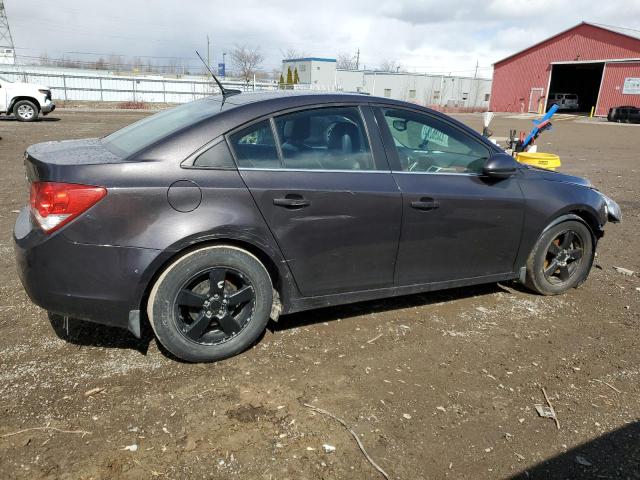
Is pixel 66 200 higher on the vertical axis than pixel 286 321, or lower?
higher

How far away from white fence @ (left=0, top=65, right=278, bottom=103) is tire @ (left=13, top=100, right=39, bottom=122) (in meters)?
14.2

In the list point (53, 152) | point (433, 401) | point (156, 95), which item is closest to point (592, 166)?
point (433, 401)

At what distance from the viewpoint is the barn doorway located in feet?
157

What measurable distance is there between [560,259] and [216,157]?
3154mm

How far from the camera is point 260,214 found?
3.08m

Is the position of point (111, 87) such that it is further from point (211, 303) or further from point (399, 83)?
point (399, 83)

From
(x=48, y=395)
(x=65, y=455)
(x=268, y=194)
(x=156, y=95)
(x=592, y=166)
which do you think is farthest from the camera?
(x=156, y=95)

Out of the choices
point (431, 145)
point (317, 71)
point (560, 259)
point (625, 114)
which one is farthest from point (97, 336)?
point (317, 71)

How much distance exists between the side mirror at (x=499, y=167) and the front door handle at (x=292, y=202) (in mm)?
1488

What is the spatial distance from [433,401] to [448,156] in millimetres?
1849

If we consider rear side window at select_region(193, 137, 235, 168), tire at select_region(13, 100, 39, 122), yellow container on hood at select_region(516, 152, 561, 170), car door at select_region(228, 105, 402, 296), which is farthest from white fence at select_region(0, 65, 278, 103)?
rear side window at select_region(193, 137, 235, 168)

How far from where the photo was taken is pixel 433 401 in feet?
9.63

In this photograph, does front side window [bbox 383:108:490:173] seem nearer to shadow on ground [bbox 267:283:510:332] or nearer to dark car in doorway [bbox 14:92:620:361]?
dark car in doorway [bbox 14:92:620:361]

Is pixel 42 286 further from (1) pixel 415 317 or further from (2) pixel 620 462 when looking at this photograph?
(2) pixel 620 462
